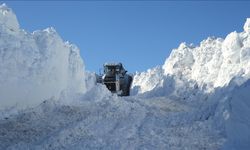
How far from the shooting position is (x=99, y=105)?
3288 cm

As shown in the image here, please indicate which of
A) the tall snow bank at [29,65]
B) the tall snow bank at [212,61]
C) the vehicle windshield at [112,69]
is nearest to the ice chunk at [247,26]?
the tall snow bank at [212,61]

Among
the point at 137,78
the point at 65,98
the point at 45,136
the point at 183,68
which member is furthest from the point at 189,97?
the point at 137,78

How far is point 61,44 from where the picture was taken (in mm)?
38656

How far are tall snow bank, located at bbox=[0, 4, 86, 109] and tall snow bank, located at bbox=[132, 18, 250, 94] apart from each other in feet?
41.1

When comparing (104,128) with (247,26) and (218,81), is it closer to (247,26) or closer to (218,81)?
(218,81)

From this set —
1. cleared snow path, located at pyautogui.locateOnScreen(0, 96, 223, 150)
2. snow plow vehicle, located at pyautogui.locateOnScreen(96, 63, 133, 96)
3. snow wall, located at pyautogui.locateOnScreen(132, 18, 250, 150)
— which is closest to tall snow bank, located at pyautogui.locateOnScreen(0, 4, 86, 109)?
cleared snow path, located at pyautogui.locateOnScreen(0, 96, 223, 150)

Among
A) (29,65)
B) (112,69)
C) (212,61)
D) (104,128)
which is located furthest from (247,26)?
(104,128)

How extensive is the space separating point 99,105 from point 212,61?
15.9 metres

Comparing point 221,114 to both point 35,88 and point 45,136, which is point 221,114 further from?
point 35,88

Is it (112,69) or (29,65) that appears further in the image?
(112,69)

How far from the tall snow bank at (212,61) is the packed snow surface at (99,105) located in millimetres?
113

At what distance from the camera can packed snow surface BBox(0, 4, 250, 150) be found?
26.0 metres

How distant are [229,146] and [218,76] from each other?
19.6 m

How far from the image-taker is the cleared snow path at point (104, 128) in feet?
84.8
